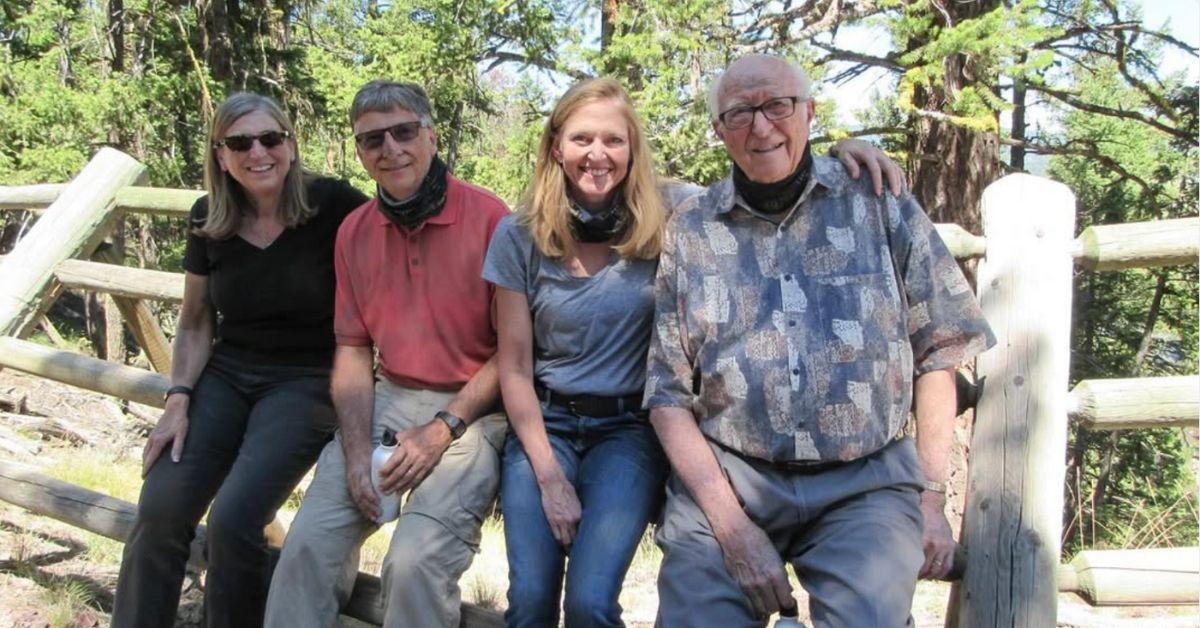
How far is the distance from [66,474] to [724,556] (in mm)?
4896

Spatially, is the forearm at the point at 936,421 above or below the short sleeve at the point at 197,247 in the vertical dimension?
below

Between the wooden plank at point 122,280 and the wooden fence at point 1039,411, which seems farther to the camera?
the wooden plank at point 122,280

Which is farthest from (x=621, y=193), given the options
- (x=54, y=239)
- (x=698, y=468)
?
(x=54, y=239)

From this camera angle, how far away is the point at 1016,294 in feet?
8.60

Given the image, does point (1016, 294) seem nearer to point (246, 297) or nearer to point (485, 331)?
point (485, 331)

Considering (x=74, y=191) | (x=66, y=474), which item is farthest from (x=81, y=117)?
(x=74, y=191)

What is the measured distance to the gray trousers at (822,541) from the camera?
2289 millimetres

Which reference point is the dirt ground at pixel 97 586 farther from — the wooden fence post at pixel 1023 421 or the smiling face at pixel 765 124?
the smiling face at pixel 765 124

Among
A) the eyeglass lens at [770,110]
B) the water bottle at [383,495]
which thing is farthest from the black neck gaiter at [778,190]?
the water bottle at [383,495]

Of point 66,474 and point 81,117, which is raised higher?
point 81,117

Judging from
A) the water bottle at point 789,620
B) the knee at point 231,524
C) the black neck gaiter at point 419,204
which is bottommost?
the water bottle at point 789,620

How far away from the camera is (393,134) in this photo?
2.94 meters

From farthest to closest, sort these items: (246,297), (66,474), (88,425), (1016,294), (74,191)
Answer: (88,425), (66,474), (74,191), (246,297), (1016,294)

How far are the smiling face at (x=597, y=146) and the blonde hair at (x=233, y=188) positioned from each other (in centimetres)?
100
